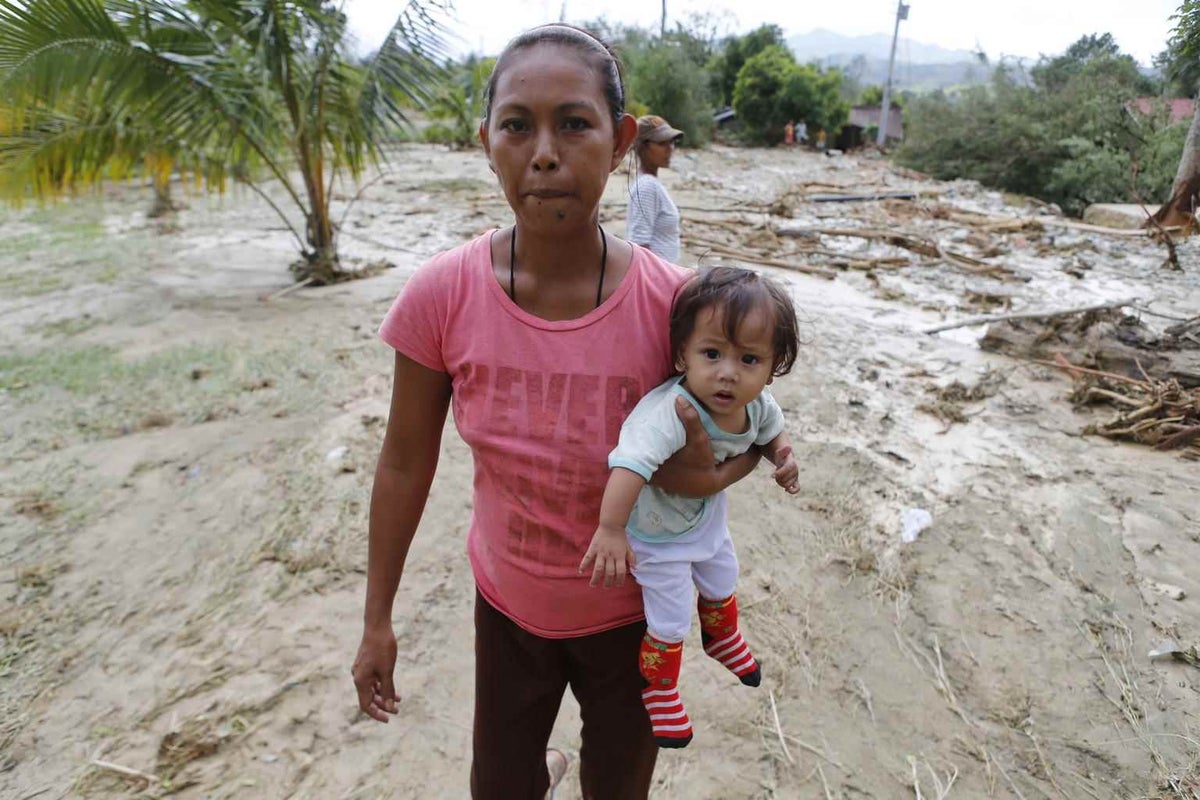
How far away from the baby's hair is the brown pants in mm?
475

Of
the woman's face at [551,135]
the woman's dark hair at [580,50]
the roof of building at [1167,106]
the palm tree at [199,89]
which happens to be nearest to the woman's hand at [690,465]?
the woman's face at [551,135]

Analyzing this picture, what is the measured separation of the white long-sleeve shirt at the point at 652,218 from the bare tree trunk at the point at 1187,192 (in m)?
8.54

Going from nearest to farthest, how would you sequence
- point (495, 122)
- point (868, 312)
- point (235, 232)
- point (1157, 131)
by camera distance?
point (495, 122), point (868, 312), point (235, 232), point (1157, 131)

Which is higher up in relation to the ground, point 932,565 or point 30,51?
point 30,51

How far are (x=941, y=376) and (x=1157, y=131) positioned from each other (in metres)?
10.5

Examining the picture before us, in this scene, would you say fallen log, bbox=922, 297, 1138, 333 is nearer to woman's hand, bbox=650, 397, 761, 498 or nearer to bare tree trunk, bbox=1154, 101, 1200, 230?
bare tree trunk, bbox=1154, 101, 1200, 230

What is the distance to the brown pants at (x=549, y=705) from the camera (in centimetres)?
124

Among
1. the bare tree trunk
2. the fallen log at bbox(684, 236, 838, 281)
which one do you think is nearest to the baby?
the fallen log at bbox(684, 236, 838, 281)

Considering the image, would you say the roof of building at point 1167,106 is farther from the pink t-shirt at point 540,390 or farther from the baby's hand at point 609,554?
the baby's hand at point 609,554

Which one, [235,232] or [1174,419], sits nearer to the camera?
[1174,419]

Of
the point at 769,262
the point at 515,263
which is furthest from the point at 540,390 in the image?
the point at 769,262

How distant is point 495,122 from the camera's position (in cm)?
105

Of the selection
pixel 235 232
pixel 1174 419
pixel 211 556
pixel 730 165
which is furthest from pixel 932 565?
pixel 730 165

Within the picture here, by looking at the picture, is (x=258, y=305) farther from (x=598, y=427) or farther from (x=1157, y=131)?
(x=1157, y=131)
